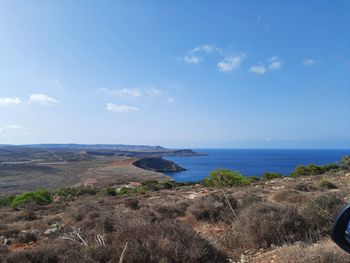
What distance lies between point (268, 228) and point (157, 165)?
11720 cm

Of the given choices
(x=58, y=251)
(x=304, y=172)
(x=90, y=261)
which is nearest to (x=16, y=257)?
(x=58, y=251)

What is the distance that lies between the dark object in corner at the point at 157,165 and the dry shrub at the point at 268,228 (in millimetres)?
104513

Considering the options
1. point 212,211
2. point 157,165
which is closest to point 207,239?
point 212,211

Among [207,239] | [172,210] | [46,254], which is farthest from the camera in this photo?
[172,210]

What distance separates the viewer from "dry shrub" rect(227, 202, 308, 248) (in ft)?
23.0

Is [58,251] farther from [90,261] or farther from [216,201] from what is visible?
[216,201]

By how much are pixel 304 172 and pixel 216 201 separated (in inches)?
1057

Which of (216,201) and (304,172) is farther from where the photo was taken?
(304,172)

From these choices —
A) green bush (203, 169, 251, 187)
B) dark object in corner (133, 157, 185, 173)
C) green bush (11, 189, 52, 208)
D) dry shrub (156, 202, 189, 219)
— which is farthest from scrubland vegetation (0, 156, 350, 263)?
dark object in corner (133, 157, 185, 173)

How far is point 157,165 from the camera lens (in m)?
124

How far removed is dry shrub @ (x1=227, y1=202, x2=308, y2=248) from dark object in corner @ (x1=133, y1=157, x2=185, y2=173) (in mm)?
104513

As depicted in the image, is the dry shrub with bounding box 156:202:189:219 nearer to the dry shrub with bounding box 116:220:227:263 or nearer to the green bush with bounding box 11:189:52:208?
the dry shrub with bounding box 116:220:227:263

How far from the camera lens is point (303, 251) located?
199 inches

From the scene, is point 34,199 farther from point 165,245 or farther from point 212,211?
point 165,245
